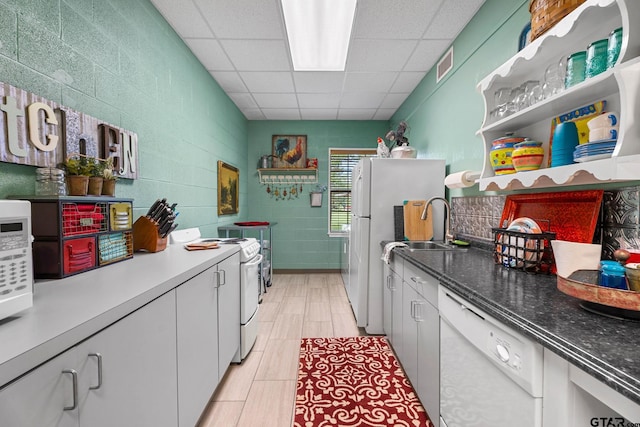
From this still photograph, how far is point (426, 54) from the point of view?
2.87 m

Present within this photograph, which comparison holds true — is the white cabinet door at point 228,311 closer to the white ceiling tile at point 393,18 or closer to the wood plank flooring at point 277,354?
the wood plank flooring at point 277,354

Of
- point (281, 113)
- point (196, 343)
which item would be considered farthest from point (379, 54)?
point (196, 343)

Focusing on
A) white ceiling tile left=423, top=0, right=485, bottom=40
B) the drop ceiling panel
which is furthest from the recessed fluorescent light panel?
white ceiling tile left=423, top=0, right=485, bottom=40

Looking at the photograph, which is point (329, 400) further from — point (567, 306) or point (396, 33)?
point (396, 33)

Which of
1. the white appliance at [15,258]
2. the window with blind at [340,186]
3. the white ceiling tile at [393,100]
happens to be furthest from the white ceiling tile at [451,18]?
the white appliance at [15,258]

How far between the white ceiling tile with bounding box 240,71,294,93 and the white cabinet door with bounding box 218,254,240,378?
2151mm

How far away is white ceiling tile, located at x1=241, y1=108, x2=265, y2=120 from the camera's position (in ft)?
14.9

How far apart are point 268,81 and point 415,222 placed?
2.35m

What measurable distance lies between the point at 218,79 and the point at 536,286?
3.55m

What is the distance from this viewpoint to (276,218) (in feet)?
16.6

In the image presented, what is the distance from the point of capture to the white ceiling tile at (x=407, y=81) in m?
3.28

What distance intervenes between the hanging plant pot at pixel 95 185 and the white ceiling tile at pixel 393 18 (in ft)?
6.69

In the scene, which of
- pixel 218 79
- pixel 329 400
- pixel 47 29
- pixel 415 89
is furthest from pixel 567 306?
pixel 218 79

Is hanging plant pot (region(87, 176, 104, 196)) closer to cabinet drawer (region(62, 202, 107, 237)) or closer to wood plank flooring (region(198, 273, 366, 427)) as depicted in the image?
cabinet drawer (region(62, 202, 107, 237))
